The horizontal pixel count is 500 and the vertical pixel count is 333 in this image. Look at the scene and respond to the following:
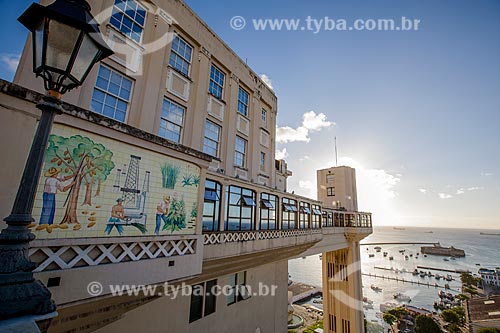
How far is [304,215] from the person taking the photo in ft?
50.0

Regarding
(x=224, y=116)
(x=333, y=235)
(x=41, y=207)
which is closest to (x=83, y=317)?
(x=41, y=207)

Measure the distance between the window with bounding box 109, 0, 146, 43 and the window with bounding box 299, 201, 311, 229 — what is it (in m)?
12.8

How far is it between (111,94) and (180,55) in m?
4.42

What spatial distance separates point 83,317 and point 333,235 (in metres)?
20.1

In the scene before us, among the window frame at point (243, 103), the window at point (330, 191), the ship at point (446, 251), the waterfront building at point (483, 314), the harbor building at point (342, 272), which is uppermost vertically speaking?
the window frame at point (243, 103)

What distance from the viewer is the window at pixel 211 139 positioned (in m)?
11.6

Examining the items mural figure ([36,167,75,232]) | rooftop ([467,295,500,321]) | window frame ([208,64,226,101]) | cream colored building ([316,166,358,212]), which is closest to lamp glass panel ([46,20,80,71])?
mural figure ([36,167,75,232])

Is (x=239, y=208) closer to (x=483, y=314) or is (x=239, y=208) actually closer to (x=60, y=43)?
(x=60, y=43)

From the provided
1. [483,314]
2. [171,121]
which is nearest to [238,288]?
[171,121]

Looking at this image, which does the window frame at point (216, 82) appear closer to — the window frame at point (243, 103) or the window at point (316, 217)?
the window frame at point (243, 103)

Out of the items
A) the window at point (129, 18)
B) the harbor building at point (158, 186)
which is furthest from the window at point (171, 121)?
the window at point (129, 18)

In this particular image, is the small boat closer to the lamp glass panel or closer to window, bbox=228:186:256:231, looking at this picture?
window, bbox=228:186:256:231

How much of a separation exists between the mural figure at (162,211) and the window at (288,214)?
8.28 m

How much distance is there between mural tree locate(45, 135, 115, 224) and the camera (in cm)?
363
